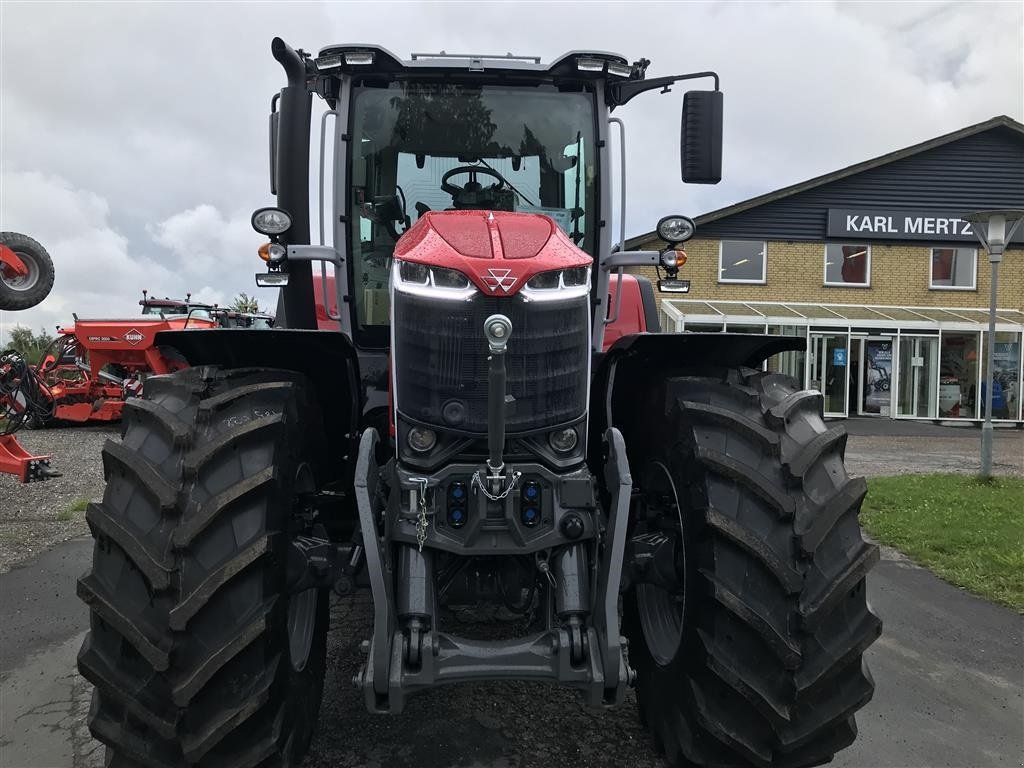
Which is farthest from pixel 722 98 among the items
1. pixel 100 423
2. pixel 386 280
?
pixel 100 423

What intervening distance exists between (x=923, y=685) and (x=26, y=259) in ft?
33.0

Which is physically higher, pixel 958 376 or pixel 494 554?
pixel 494 554

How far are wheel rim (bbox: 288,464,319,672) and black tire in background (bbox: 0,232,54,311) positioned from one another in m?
8.11

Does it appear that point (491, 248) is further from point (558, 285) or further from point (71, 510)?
point (71, 510)

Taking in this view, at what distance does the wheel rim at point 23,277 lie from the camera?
28.9ft

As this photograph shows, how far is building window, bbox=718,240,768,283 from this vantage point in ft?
66.8

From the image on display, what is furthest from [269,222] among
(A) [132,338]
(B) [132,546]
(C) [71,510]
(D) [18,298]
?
(A) [132,338]

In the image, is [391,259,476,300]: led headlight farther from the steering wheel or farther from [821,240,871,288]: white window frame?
[821,240,871,288]: white window frame

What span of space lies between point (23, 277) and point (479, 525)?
29.4ft

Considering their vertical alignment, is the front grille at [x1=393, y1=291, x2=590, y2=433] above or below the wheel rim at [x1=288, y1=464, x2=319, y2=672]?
above

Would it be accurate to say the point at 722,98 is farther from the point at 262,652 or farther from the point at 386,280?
the point at 262,652

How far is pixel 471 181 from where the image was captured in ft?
11.2

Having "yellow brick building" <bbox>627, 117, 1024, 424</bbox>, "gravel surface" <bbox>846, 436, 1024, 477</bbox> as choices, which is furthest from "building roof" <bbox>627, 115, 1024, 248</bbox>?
"gravel surface" <bbox>846, 436, 1024, 477</bbox>

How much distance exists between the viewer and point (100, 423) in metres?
14.6
